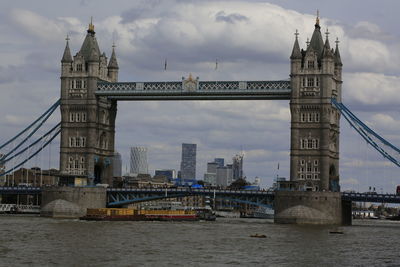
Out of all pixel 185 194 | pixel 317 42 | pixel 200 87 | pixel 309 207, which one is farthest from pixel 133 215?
pixel 317 42

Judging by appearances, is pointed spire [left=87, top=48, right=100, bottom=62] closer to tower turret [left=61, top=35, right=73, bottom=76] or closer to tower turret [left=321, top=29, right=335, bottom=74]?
tower turret [left=61, top=35, right=73, bottom=76]

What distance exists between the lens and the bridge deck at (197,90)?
177500mm

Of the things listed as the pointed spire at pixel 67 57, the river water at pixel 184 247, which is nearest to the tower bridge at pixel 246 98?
the pointed spire at pixel 67 57

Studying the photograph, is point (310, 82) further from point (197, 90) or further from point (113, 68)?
point (113, 68)

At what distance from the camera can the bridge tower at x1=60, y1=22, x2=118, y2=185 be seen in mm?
186750

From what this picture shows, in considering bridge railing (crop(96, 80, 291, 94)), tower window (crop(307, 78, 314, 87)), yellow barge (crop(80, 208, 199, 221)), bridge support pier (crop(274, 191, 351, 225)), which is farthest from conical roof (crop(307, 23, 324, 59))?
yellow barge (crop(80, 208, 199, 221))

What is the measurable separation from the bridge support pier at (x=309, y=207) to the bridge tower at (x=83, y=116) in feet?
137

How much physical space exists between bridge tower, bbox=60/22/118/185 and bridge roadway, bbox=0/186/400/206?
274 inches

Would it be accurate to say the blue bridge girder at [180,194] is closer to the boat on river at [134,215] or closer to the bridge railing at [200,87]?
the boat on river at [134,215]

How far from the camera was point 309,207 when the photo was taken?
16338cm

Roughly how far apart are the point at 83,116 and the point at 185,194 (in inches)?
1053

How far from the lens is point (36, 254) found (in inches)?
3743

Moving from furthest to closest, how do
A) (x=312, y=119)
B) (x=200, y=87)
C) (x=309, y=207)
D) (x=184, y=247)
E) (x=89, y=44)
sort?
1. (x=89, y=44)
2. (x=200, y=87)
3. (x=312, y=119)
4. (x=309, y=207)
5. (x=184, y=247)

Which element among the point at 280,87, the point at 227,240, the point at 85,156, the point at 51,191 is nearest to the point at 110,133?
the point at 85,156
